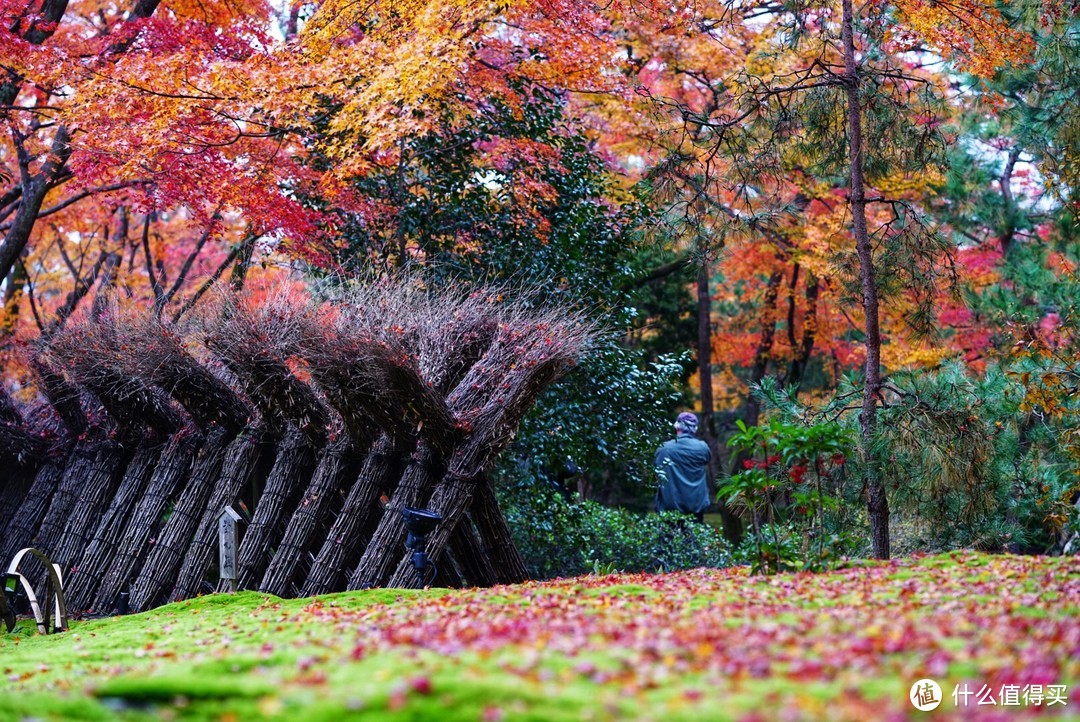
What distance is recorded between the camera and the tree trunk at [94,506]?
9883mm

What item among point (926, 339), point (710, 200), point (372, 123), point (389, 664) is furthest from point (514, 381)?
point (389, 664)

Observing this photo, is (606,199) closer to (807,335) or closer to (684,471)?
(684,471)

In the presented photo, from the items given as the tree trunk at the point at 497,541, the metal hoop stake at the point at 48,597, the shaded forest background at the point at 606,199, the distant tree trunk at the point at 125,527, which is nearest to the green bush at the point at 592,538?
the shaded forest background at the point at 606,199

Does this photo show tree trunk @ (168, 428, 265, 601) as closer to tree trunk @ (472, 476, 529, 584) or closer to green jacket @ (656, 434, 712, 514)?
tree trunk @ (472, 476, 529, 584)

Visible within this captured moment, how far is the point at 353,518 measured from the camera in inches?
311

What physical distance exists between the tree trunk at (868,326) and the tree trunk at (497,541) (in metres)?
2.65

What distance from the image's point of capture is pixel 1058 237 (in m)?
12.5

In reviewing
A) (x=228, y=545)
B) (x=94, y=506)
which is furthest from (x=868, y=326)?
(x=94, y=506)

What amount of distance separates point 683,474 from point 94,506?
20.1 ft

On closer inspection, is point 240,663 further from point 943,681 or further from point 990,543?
point 990,543

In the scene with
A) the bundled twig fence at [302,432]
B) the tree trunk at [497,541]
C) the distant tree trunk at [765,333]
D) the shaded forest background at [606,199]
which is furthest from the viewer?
the distant tree trunk at [765,333]

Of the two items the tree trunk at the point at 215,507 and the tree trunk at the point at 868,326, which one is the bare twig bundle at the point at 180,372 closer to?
the tree trunk at the point at 215,507

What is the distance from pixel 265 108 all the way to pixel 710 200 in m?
4.07

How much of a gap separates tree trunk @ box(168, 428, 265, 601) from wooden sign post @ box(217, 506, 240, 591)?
55 cm
